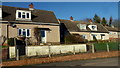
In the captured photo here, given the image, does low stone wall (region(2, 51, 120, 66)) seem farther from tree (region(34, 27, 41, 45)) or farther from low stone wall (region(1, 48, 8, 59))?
tree (region(34, 27, 41, 45))

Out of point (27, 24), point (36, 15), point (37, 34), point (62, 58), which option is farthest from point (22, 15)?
point (62, 58)

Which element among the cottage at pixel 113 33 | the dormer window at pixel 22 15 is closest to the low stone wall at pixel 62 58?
the dormer window at pixel 22 15

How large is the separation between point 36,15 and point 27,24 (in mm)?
3655

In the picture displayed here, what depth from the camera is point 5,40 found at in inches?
971

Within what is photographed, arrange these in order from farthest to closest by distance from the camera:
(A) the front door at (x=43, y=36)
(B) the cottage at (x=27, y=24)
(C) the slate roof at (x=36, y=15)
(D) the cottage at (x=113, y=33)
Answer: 1. (D) the cottage at (x=113, y=33)
2. (A) the front door at (x=43, y=36)
3. (C) the slate roof at (x=36, y=15)
4. (B) the cottage at (x=27, y=24)

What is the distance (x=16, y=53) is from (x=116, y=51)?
14.9 meters

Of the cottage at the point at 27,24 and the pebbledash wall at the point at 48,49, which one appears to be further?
the cottage at the point at 27,24

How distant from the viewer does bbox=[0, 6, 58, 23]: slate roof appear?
87.8 feet

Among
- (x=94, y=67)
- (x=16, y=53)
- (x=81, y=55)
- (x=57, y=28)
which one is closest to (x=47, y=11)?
(x=57, y=28)

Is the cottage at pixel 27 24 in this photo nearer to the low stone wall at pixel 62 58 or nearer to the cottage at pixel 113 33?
the low stone wall at pixel 62 58

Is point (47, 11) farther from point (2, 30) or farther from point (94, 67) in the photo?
point (94, 67)

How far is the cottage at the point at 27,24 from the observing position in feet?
84.5

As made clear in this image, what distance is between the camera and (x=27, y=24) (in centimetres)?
2745

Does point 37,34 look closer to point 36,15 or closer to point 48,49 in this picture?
point 36,15
